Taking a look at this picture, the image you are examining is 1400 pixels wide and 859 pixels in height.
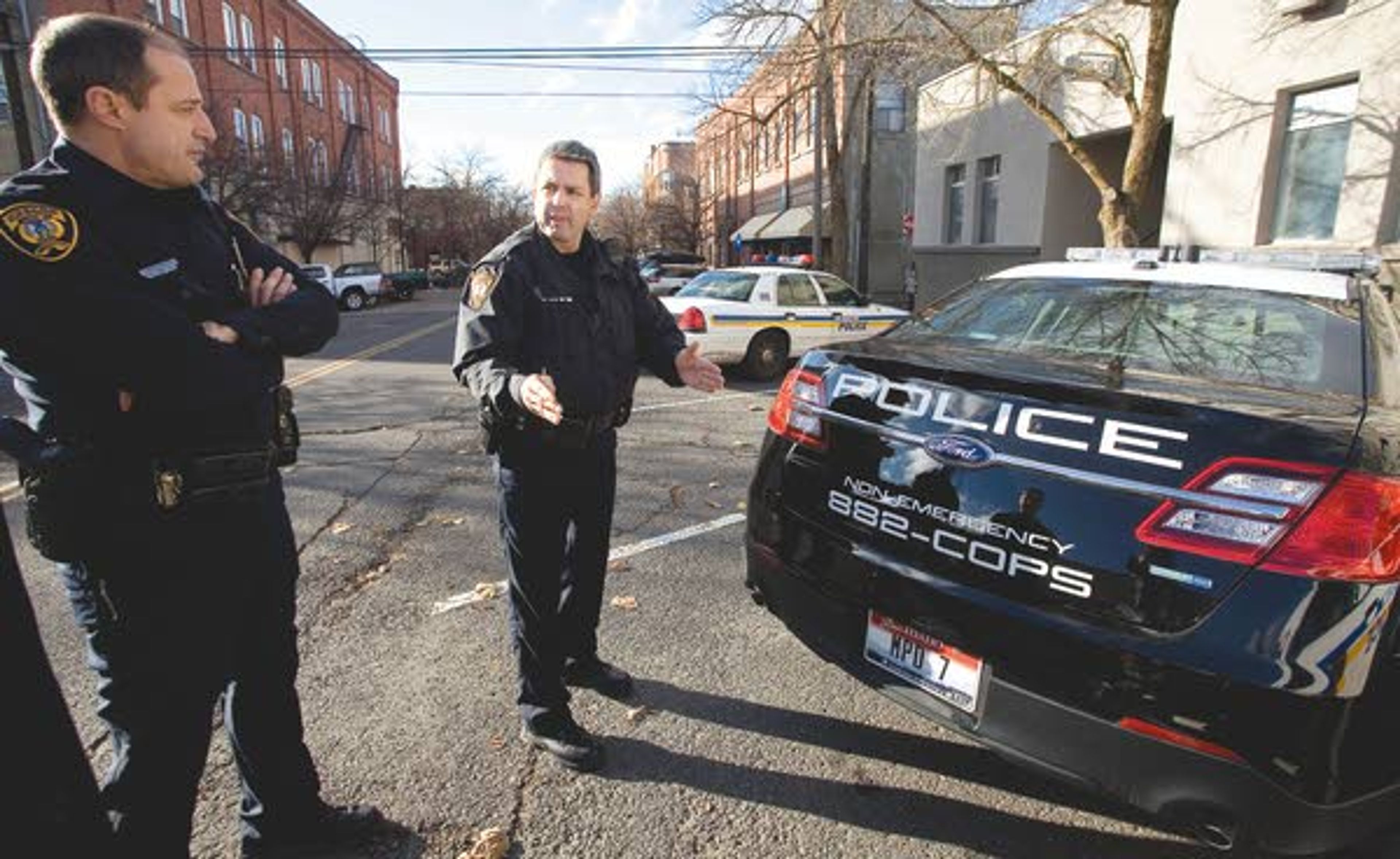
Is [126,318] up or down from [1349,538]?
up

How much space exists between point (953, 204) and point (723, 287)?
1243 centimetres

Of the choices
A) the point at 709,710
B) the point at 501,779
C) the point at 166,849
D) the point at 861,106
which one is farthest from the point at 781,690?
the point at 861,106

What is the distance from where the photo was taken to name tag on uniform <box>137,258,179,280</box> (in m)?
1.61

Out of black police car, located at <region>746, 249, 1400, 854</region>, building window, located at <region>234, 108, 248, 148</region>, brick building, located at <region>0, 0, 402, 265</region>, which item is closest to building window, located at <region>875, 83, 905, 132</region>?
brick building, located at <region>0, 0, 402, 265</region>

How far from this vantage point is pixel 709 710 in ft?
9.34

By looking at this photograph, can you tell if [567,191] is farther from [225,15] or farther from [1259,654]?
[225,15]

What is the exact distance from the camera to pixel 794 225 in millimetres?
32438

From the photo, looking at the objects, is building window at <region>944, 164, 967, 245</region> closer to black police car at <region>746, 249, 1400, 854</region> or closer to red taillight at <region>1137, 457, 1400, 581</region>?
black police car at <region>746, 249, 1400, 854</region>

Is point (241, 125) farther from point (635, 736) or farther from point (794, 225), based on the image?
point (635, 736)

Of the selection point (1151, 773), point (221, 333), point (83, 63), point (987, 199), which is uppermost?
point (987, 199)

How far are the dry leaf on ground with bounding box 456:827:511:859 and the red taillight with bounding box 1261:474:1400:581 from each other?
6.57 feet

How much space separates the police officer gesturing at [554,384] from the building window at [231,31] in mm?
34999

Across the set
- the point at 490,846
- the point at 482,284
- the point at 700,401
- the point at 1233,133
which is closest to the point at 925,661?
the point at 490,846

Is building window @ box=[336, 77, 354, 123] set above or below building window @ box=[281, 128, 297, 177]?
above
